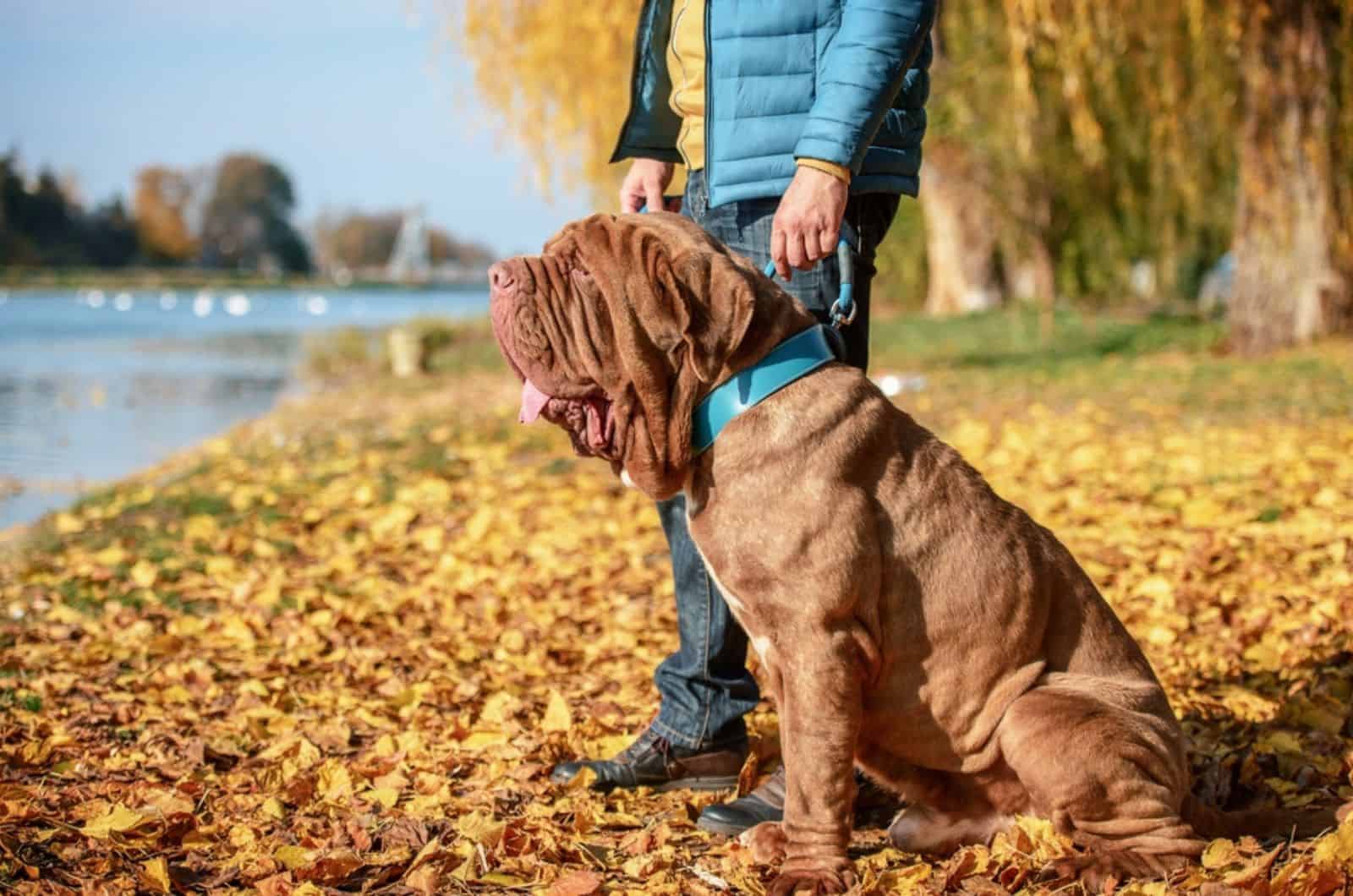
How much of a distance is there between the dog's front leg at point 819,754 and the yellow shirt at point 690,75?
53.6 inches


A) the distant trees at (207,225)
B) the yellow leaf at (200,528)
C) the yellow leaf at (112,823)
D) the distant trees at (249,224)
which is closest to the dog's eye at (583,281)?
the yellow leaf at (112,823)

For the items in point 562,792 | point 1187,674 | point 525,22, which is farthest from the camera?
point 525,22

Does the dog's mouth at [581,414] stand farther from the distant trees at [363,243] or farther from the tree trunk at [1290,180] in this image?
the distant trees at [363,243]

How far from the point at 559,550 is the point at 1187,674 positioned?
3161mm

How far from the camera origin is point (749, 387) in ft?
9.64

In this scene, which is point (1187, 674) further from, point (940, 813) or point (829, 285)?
point (829, 285)

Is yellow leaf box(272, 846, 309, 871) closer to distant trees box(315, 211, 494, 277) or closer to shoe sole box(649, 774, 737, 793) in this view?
shoe sole box(649, 774, 737, 793)

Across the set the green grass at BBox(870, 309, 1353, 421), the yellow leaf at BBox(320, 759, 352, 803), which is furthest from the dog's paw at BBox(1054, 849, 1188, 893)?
the green grass at BBox(870, 309, 1353, 421)

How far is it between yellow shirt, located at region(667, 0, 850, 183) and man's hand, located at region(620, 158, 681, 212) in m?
0.22

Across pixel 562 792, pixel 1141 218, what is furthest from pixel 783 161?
pixel 1141 218

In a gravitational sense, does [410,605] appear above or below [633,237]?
below

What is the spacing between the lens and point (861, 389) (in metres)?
3.03

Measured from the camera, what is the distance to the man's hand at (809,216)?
3.10m

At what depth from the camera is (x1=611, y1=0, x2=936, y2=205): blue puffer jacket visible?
123 inches
